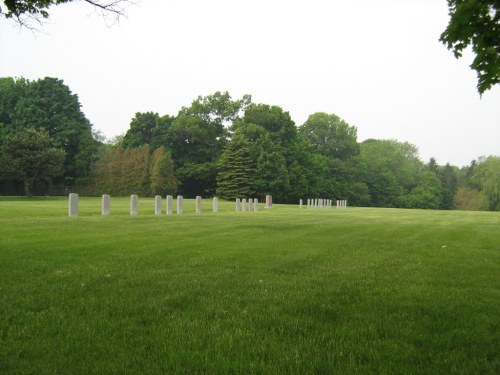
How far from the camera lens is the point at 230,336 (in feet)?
12.6

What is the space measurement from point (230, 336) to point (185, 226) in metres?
10.5

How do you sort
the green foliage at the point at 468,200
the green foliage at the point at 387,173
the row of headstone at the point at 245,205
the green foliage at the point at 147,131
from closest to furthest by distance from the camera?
1. the row of headstone at the point at 245,205
2. the green foliage at the point at 147,131
3. the green foliage at the point at 468,200
4. the green foliage at the point at 387,173

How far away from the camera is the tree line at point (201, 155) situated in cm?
5403

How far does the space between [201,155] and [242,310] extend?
213 ft

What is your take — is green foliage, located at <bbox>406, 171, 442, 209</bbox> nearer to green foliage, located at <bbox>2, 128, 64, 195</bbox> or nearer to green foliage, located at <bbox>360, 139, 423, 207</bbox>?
green foliage, located at <bbox>360, 139, 423, 207</bbox>

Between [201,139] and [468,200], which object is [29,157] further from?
[468,200]

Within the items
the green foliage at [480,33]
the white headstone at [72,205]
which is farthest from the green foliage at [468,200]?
the green foliage at [480,33]

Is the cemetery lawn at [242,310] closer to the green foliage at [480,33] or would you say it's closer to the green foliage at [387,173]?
the green foliage at [480,33]

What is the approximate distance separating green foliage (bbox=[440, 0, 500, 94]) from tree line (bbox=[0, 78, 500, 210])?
46756 mm

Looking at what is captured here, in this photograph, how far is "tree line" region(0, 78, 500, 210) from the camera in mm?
54031

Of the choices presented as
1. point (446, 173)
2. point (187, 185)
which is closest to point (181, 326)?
point (187, 185)

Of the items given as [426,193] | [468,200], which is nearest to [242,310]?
[426,193]

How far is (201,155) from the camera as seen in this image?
6900 cm

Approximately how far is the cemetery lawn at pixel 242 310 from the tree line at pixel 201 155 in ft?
144
